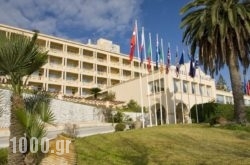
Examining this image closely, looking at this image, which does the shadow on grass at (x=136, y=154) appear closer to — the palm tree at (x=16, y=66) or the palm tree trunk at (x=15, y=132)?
the palm tree trunk at (x=15, y=132)

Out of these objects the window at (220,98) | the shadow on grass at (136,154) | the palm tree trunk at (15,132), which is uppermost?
the window at (220,98)

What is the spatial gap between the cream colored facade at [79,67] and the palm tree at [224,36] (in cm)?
3313

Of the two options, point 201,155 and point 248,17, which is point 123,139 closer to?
point 201,155

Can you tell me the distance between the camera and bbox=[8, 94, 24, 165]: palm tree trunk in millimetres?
11148

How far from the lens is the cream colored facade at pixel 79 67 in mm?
68500

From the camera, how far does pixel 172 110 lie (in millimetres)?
49750

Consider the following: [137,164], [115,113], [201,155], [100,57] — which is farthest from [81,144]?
[100,57]

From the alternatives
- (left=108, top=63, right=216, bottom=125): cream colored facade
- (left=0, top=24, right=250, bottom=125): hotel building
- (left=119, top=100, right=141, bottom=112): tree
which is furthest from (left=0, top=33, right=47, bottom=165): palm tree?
(left=119, top=100, right=141, bottom=112): tree

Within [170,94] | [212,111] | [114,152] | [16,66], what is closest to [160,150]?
[114,152]

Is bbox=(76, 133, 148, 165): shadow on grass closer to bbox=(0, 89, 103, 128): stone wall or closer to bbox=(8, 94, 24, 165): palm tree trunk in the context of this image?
bbox=(8, 94, 24, 165): palm tree trunk

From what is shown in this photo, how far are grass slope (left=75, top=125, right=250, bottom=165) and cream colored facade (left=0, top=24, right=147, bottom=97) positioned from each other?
148ft

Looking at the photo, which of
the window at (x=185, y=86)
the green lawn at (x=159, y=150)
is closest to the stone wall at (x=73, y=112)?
the window at (x=185, y=86)

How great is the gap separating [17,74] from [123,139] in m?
10.7

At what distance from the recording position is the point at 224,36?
31.2m
